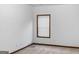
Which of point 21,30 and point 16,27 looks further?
point 21,30

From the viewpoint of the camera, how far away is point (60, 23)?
4102 mm

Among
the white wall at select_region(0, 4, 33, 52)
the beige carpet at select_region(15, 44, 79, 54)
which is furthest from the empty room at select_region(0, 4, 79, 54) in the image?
the beige carpet at select_region(15, 44, 79, 54)

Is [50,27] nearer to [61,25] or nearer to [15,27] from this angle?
[61,25]

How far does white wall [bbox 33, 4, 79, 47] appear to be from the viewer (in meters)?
3.99

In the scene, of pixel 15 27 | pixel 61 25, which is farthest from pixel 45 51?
pixel 61 25

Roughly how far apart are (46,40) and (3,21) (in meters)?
1.81

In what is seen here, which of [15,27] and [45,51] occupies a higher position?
[15,27]

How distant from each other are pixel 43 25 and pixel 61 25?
61 centimetres

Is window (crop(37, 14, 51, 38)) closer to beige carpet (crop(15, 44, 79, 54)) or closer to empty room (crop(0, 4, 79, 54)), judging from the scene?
empty room (crop(0, 4, 79, 54))

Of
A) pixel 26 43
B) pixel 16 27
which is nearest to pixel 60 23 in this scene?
pixel 26 43

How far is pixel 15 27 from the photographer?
10.5ft

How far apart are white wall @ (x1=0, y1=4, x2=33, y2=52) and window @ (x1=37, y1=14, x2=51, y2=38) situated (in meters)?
0.30

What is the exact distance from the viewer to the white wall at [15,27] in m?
2.75
